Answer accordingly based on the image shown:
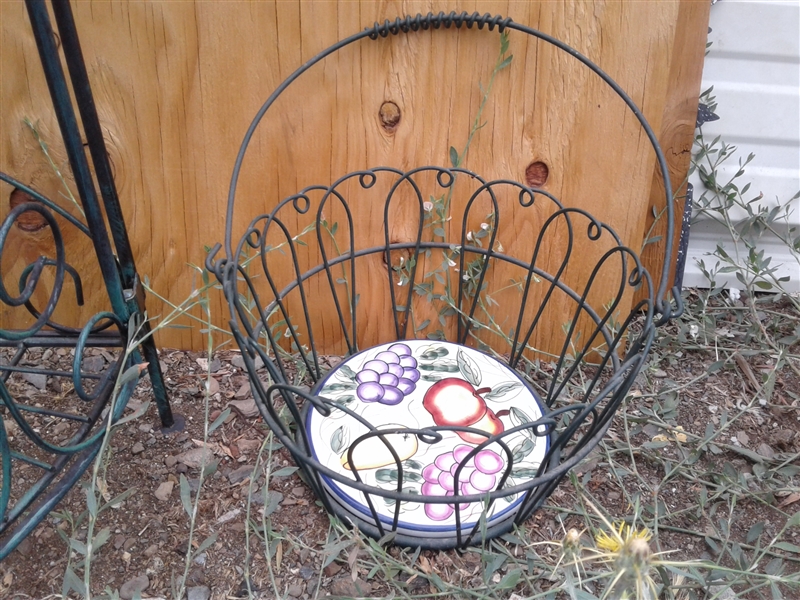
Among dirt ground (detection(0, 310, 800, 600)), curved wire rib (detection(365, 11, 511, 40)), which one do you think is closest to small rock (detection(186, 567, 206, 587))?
dirt ground (detection(0, 310, 800, 600))

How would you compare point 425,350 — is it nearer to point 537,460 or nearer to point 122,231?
point 537,460

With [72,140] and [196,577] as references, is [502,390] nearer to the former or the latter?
[196,577]

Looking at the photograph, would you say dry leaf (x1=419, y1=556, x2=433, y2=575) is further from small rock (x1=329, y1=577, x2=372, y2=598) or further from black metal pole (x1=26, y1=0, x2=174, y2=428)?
black metal pole (x1=26, y1=0, x2=174, y2=428)

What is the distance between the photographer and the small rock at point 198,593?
677 mm

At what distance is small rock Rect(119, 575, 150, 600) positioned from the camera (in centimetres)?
67

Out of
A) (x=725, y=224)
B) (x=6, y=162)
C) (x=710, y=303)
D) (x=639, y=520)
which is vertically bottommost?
(x=639, y=520)

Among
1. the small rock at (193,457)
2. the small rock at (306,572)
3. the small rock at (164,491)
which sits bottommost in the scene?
the small rock at (306,572)

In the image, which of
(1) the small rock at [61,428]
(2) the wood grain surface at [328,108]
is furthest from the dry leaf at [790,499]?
(1) the small rock at [61,428]

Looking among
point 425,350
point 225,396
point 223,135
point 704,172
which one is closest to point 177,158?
point 223,135

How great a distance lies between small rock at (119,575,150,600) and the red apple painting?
15.8 inches

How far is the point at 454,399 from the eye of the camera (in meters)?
0.88

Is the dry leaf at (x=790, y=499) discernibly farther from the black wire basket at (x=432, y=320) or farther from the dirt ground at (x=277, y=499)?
the black wire basket at (x=432, y=320)

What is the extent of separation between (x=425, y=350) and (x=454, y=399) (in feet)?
0.37

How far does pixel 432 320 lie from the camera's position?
105cm
